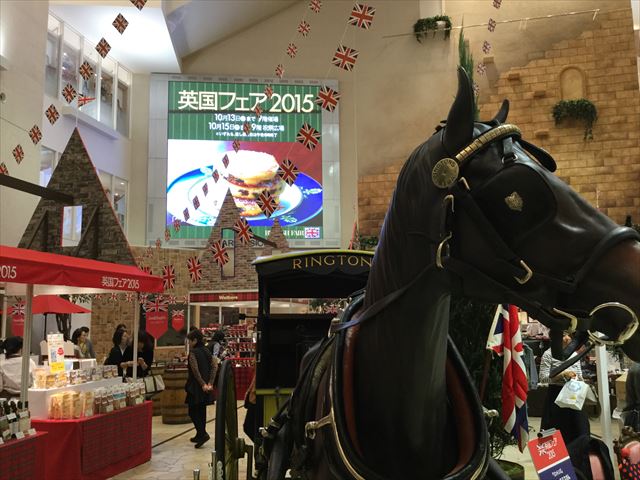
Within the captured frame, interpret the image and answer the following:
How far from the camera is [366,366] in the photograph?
168 centimetres

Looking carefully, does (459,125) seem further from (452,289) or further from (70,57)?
(70,57)

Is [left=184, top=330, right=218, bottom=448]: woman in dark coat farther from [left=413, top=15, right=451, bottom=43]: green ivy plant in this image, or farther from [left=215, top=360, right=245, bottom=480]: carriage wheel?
[left=413, top=15, right=451, bottom=43]: green ivy plant

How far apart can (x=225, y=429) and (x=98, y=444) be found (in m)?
3.06

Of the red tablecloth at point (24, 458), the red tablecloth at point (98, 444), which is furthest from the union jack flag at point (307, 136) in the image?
the red tablecloth at point (24, 458)

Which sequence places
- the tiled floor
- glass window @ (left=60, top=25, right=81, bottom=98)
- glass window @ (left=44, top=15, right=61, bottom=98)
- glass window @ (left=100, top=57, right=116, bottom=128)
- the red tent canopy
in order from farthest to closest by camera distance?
glass window @ (left=100, top=57, right=116, bottom=128)
glass window @ (left=60, top=25, right=81, bottom=98)
glass window @ (left=44, top=15, right=61, bottom=98)
the tiled floor
the red tent canopy

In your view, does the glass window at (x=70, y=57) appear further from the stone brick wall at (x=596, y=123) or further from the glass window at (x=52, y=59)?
the stone brick wall at (x=596, y=123)

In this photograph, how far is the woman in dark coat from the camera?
7867mm

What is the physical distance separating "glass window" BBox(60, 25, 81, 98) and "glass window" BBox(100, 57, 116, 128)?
1311mm

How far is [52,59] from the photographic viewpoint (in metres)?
14.8

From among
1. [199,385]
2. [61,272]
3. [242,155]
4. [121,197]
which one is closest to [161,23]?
[242,155]

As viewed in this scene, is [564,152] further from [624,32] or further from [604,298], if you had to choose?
[604,298]

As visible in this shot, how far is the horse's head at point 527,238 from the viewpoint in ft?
3.62

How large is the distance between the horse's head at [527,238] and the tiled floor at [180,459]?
576 cm

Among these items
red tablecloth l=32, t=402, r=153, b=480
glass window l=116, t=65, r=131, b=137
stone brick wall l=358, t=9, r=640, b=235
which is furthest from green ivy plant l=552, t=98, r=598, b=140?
glass window l=116, t=65, r=131, b=137
